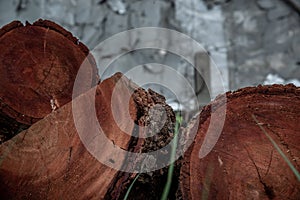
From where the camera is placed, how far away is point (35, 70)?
37.4 inches

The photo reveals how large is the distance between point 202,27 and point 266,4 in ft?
1.58

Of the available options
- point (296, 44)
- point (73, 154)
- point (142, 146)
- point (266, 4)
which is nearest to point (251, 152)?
point (142, 146)

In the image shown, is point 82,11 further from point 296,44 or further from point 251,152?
point 251,152

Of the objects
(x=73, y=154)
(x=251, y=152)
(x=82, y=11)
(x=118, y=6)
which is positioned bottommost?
(x=73, y=154)

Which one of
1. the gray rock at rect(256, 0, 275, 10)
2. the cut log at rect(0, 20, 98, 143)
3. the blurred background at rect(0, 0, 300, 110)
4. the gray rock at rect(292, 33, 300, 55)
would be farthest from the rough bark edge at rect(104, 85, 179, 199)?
the gray rock at rect(256, 0, 275, 10)

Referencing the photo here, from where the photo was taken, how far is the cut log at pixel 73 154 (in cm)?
76

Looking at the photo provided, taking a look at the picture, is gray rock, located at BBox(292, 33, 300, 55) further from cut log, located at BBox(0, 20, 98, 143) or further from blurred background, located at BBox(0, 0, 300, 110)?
cut log, located at BBox(0, 20, 98, 143)

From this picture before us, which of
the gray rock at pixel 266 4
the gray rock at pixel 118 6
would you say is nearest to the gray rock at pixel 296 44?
the gray rock at pixel 266 4

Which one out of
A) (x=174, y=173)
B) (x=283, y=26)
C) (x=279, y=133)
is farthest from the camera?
(x=283, y=26)

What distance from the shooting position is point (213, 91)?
2.48m

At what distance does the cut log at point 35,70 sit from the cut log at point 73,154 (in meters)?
0.15

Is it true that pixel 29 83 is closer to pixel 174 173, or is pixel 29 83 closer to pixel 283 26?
pixel 174 173

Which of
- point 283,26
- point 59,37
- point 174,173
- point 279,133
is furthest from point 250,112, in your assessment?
point 283,26

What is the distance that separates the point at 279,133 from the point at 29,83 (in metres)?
0.64
